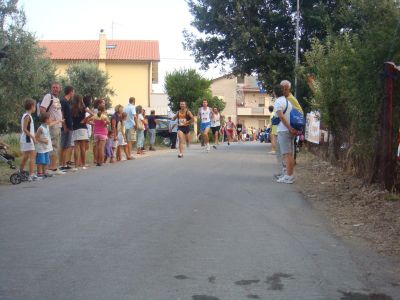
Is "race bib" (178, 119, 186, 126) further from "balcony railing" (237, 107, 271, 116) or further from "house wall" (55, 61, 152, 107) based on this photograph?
"balcony railing" (237, 107, 271, 116)

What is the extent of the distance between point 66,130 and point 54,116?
1.76 ft

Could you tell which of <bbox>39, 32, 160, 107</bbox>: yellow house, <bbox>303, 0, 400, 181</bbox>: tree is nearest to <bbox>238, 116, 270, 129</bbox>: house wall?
<bbox>39, 32, 160, 107</bbox>: yellow house

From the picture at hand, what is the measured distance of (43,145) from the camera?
463 inches

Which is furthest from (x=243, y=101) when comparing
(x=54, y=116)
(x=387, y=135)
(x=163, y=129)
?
(x=387, y=135)

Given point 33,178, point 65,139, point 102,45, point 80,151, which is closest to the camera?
point 33,178

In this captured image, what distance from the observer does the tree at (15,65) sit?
52.9 feet

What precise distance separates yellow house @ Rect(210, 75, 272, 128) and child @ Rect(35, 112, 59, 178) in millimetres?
66839

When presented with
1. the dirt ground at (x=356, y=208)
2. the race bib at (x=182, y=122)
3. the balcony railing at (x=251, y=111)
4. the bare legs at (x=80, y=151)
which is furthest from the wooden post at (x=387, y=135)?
the balcony railing at (x=251, y=111)

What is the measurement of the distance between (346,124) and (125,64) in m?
44.5

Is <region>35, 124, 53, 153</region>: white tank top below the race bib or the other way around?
Answer: below

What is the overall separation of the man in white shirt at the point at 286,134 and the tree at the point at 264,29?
46.9 ft

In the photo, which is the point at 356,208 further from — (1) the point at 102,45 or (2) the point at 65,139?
(1) the point at 102,45

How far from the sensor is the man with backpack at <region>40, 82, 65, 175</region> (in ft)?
41.3

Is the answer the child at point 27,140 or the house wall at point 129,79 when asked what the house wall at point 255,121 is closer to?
the house wall at point 129,79
